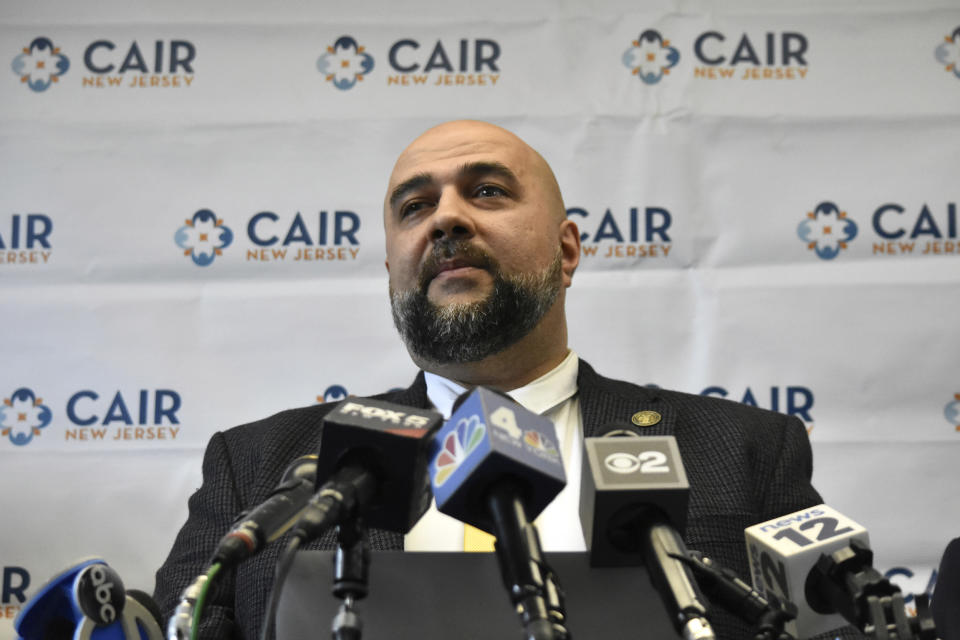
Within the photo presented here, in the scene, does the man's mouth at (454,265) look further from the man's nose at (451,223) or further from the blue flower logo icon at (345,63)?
the blue flower logo icon at (345,63)

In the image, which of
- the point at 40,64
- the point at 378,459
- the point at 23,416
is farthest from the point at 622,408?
the point at 40,64

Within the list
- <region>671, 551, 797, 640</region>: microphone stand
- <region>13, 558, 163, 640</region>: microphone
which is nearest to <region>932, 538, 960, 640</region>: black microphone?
<region>671, 551, 797, 640</region>: microphone stand

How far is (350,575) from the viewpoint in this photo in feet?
3.01

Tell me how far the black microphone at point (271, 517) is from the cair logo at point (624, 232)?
1.73 meters

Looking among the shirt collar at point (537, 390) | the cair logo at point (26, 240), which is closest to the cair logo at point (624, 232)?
the shirt collar at point (537, 390)

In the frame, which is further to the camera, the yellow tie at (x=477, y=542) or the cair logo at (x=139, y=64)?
the cair logo at (x=139, y=64)

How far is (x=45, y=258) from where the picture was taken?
2.72 meters

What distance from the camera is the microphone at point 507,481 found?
0.84 metres

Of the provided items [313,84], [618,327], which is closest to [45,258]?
[313,84]

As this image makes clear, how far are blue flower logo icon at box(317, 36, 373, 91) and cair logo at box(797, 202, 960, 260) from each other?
4.43 feet

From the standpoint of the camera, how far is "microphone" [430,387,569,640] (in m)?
0.84

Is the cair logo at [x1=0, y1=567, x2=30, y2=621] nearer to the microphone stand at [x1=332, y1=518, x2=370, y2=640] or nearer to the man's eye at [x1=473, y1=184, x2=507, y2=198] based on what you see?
the man's eye at [x1=473, y1=184, x2=507, y2=198]

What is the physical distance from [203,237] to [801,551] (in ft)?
6.77

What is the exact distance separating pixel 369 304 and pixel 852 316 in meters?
1.33
